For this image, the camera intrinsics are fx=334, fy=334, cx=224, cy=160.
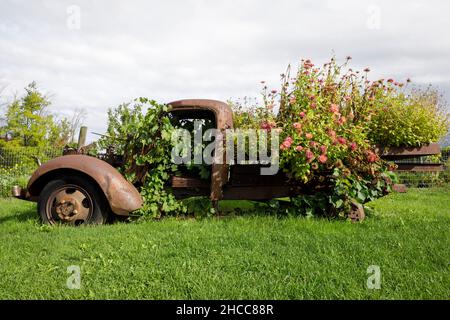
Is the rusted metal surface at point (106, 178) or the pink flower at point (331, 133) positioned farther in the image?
the rusted metal surface at point (106, 178)

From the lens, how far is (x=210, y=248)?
318 cm

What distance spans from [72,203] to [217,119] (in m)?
2.18

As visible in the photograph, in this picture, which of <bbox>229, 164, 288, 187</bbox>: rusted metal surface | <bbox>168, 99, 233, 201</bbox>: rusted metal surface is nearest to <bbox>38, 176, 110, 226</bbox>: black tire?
<bbox>168, 99, 233, 201</bbox>: rusted metal surface

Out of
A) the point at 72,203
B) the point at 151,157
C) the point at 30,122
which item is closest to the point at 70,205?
the point at 72,203

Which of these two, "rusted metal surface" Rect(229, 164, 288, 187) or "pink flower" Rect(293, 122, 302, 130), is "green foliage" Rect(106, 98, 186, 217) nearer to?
"rusted metal surface" Rect(229, 164, 288, 187)

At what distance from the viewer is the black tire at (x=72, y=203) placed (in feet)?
14.1

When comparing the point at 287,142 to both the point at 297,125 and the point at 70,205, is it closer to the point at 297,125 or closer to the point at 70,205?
the point at 297,125

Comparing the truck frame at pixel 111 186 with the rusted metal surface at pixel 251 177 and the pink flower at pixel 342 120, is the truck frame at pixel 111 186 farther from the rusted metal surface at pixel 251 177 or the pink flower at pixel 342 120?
the pink flower at pixel 342 120

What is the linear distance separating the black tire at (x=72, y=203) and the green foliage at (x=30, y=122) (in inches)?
595

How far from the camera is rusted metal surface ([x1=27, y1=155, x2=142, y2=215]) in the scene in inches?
165

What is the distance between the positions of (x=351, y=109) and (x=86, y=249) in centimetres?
378

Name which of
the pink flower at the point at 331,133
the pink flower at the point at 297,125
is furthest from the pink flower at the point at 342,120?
the pink flower at the point at 297,125

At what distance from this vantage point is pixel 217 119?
4.51 m
